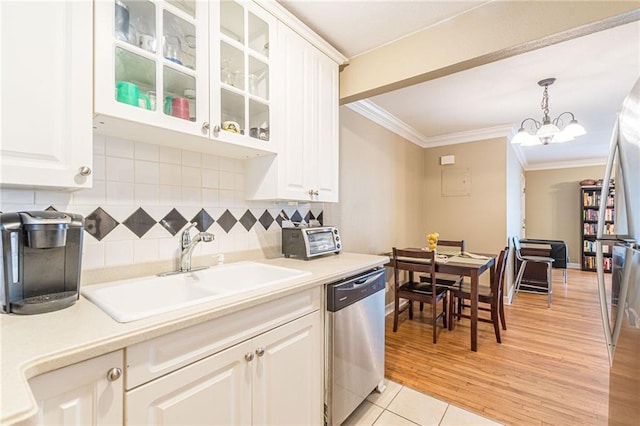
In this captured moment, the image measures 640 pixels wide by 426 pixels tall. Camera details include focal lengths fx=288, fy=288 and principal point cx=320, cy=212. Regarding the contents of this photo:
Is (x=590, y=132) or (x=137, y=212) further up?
(x=590, y=132)

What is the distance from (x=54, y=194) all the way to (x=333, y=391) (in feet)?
5.12

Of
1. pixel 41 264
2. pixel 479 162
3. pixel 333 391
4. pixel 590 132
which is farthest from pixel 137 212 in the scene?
pixel 590 132

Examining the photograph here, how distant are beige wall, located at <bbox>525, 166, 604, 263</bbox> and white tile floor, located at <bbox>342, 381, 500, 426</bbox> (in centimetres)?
665

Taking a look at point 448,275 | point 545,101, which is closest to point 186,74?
point 545,101

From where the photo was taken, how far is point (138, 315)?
865 millimetres

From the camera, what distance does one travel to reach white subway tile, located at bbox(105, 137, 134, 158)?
1304 millimetres

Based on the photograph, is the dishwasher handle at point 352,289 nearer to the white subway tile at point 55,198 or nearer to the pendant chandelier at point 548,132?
the white subway tile at point 55,198

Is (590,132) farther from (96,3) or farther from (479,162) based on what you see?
(96,3)

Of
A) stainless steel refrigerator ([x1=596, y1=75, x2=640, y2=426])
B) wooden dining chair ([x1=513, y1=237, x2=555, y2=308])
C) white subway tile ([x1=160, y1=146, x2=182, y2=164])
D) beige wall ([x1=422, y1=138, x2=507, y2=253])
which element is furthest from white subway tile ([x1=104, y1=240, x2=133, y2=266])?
wooden dining chair ([x1=513, y1=237, x2=555, y2=308])

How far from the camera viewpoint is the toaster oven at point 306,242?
1.94 m

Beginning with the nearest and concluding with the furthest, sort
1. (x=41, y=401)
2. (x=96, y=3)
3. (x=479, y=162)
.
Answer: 1. (x=41, y=401)
2. (x=96, y=3)
3. (x=479, y=162)

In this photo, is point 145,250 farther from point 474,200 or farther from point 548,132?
point 474,200

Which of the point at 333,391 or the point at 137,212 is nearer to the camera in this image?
the point at 137,212

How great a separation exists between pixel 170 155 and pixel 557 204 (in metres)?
8.04
